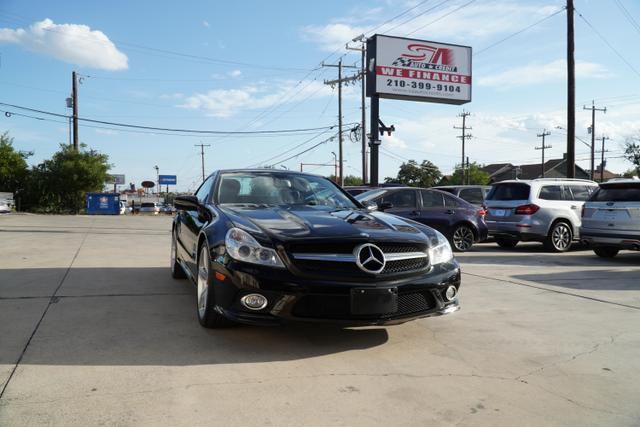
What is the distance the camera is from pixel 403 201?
34.7ft

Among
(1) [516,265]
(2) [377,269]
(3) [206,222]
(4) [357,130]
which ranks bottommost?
(1) [516,265]

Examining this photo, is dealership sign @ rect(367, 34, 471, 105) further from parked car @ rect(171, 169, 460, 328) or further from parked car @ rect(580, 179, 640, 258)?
parked car @ rect(171, 169, 460, 328)

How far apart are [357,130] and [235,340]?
4079 centimetres

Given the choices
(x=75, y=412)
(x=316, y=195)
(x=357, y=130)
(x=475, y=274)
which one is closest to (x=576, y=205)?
(x=475, y=274)

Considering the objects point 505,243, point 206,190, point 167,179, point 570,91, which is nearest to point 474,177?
point 167,179

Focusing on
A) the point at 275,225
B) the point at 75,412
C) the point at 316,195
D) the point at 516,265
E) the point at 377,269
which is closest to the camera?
the point at 75,412

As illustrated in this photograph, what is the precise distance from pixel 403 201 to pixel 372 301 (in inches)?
288

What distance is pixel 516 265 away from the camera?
337 inches

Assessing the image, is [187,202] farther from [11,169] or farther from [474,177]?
[474,177]

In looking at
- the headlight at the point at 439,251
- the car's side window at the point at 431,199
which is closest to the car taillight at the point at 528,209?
the car's side window at the point at 431,199

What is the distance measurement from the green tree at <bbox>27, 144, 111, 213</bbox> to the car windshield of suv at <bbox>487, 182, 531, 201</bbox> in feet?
114

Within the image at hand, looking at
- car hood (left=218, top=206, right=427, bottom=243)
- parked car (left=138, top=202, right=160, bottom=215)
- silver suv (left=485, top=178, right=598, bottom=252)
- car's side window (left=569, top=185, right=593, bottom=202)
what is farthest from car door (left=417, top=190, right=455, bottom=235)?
parked car (left=138, top=202, right=160, bottom=215)

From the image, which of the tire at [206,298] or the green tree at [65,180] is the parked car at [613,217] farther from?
the green tree at [65,180]

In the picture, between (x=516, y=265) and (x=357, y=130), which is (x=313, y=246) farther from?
(x=357, y=130)
